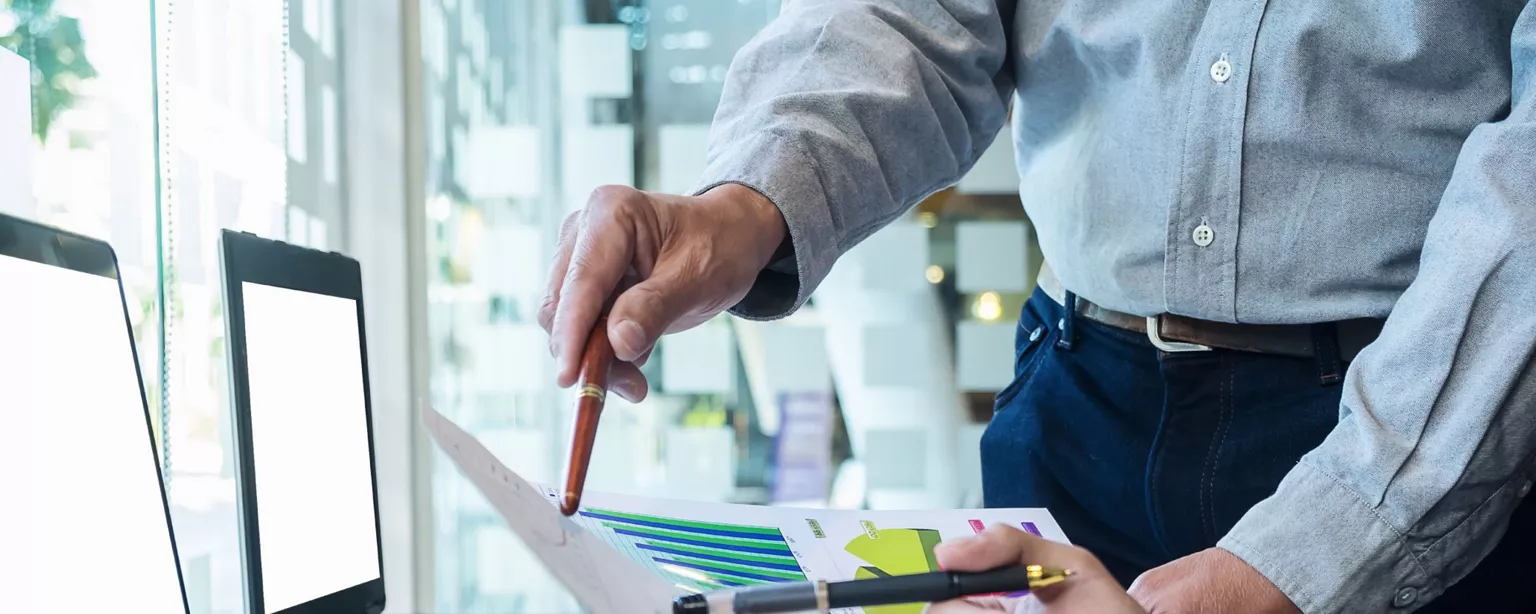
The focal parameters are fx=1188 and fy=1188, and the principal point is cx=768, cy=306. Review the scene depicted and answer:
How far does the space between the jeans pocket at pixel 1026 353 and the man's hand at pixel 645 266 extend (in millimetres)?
358

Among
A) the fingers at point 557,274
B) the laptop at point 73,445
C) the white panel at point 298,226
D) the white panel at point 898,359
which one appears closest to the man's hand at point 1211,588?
the fingers at point 557,274

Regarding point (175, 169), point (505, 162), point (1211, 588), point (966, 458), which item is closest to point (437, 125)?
point (505, 162)

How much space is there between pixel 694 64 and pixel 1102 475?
1.75 m

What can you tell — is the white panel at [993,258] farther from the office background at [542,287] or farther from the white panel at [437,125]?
the white panel at [437,125]

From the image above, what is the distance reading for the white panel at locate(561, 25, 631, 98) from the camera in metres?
2.47

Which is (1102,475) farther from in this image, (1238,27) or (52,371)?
(52,371)

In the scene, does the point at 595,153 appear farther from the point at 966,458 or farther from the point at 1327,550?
the point at 1327,550

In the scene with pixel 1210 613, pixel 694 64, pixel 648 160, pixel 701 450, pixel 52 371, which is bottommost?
pixel 701 450

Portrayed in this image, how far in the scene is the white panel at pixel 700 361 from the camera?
2.45m

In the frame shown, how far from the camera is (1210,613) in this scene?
1.97 feet

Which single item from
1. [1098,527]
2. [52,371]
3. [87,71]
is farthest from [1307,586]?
[87,71]

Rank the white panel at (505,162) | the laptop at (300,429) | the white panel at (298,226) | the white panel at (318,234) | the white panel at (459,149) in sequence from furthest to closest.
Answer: the white panel at (505,162)
the white panel at (459,149)
the white panel at (318,234)
the white panel at (298,226)
the laptop at (300,429)

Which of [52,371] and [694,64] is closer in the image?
[52,371]

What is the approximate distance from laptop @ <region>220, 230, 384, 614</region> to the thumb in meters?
0.28
